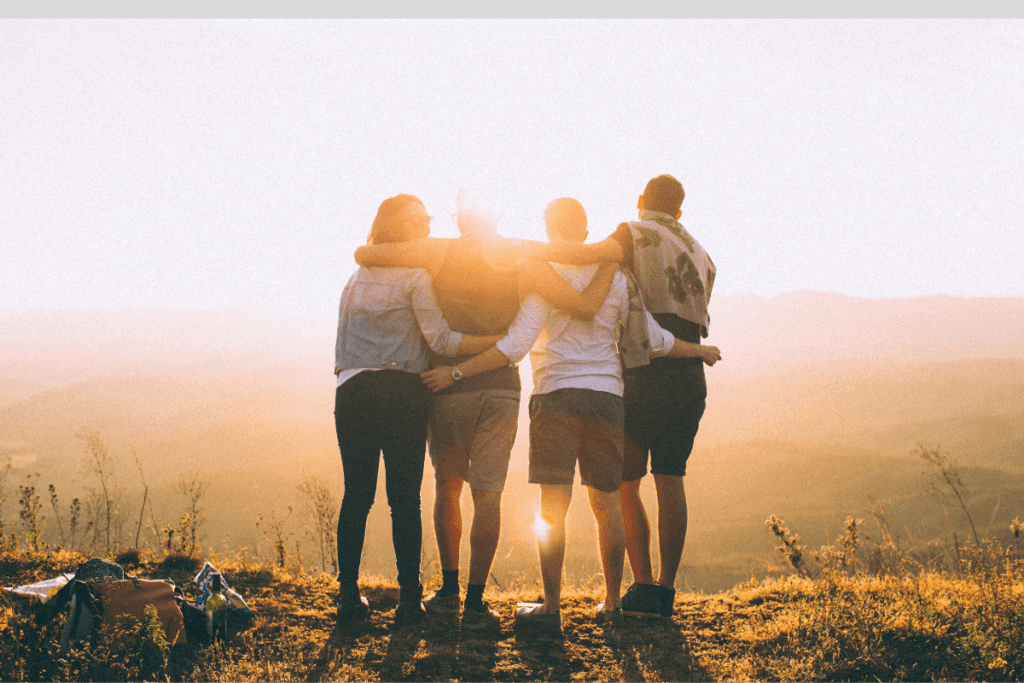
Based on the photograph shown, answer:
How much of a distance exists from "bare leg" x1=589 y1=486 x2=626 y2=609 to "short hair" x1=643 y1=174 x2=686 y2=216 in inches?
68.1

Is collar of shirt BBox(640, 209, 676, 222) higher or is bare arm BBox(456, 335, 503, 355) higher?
collar of shirt BBox(640, 209, 676, 222)

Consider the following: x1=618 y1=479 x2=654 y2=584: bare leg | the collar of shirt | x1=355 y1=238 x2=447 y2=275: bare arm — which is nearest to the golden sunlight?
x1=618 y1=479 x2=654 y2=584: bare leg

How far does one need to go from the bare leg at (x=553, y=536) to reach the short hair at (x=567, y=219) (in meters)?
1.41

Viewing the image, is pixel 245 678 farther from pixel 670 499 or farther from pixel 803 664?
pixel 803 664

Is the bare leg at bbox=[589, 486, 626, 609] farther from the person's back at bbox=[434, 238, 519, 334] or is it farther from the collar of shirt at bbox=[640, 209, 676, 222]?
the collar of shirt at bbox=[640, 209, 676, 222]

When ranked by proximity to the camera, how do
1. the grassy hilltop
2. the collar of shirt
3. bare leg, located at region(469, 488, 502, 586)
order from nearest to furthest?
1. the grassy hilltop
2. bare leg, located at region(469, 488, 502, 586)
3. the collar of shirt

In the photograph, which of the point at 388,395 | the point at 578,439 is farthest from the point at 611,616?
the point at 388,395

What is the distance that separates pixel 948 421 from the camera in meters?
48.0

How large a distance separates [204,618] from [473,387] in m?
1.83

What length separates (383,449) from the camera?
11.2 ft

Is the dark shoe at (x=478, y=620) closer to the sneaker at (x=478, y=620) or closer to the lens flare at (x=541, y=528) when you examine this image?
the sneaker at (x=478, y=620)

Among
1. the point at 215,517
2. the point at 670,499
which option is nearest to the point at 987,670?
the point at 670,499

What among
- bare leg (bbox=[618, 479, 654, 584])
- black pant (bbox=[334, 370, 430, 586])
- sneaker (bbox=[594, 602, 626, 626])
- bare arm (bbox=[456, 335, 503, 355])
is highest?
bare arm (bbox=[456, 335, 503, 355])

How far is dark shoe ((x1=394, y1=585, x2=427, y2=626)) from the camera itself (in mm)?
3500
